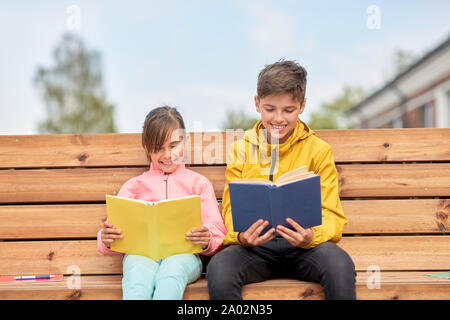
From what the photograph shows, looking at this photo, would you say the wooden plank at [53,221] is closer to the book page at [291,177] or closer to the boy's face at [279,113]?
the boy's face at [279,113]

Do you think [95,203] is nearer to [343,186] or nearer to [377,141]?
[343,186]

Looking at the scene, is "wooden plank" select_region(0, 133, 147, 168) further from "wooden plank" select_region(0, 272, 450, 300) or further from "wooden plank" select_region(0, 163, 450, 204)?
"wooden plank" select_region(0, 272, 450, 300)

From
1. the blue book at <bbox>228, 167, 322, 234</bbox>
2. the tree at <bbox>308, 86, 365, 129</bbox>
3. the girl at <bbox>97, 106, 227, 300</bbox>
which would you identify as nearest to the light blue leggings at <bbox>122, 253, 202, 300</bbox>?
the girl at <bbox>97, 106, 227, 300</bbox>

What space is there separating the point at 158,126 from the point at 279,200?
86 cm

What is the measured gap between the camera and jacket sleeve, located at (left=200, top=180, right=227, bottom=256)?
2.20 metres

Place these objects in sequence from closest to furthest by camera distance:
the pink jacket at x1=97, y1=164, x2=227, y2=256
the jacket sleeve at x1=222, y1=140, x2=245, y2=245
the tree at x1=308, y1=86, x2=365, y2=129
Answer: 1. the jacket sleeve at x1=222, y1=140, x2=245, y2=245
2. the pink jacket at x1=97, y1=164, x2=227, y2=256
3. the tree at x1=308, y1=86, x2=365, y2=129

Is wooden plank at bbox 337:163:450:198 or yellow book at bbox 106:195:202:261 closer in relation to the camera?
yellow book at bbox 106:195:202:261

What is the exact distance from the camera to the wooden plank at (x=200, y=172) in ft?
8.81

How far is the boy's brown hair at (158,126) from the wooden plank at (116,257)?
0.69m

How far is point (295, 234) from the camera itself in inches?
74.3

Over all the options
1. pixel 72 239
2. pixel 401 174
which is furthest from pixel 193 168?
pixel 401 174

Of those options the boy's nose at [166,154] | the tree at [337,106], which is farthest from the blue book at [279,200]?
the tree at [337,106]

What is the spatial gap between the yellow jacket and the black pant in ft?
0.44
